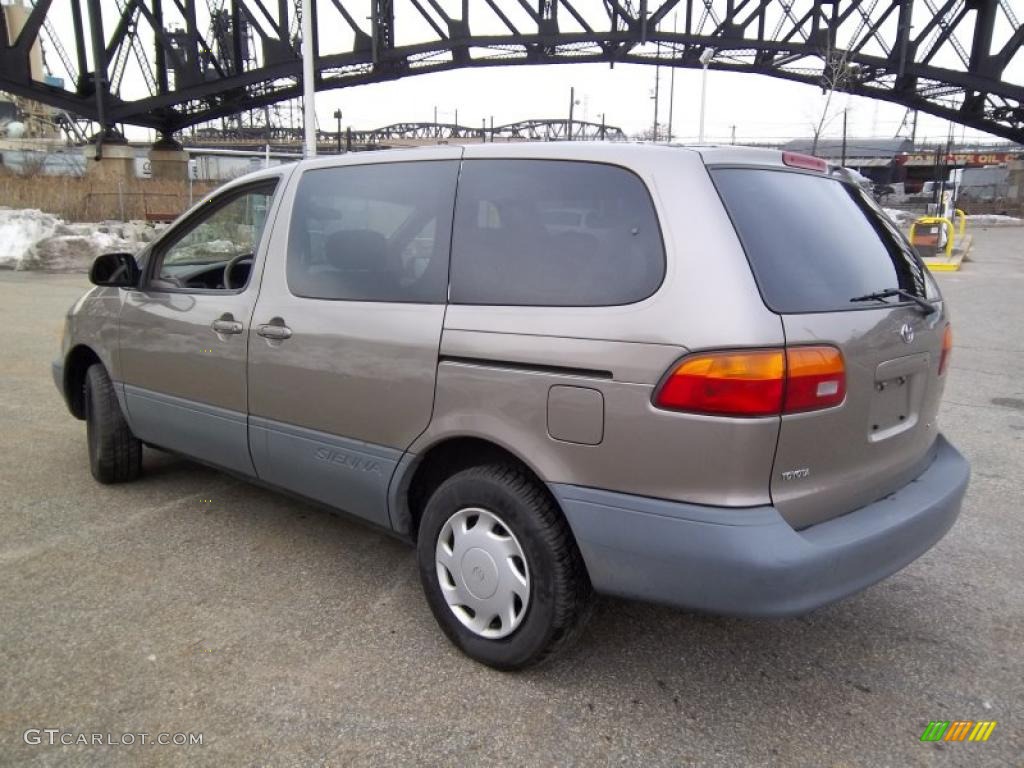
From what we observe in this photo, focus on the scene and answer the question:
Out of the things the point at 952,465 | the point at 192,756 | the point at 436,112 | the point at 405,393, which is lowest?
the point at 192,756

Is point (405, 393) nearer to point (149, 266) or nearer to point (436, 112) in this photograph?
point (149, 266)

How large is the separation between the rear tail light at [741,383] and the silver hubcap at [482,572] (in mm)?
791

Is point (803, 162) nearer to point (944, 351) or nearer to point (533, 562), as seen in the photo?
point (944, 351)

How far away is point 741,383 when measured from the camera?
216 centimetres

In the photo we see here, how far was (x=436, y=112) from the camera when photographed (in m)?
118

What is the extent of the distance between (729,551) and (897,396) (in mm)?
945

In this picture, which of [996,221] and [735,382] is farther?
[996,221]

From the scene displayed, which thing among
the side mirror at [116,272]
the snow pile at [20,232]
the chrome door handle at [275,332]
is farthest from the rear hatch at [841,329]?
the snow pile at [20,232]

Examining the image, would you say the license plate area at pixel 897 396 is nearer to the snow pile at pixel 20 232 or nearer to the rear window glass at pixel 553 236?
the rear window glass at pixel 553 236

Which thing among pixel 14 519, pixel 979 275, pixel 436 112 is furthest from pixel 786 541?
pixel 436 112

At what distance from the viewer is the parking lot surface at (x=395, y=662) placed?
7.74 feet

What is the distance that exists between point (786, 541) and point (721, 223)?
0.94 m

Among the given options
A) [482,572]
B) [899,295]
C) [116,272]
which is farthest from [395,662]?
[116,272]

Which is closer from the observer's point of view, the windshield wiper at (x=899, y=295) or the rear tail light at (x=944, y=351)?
the windshield wiper at (x=899, y=295)
